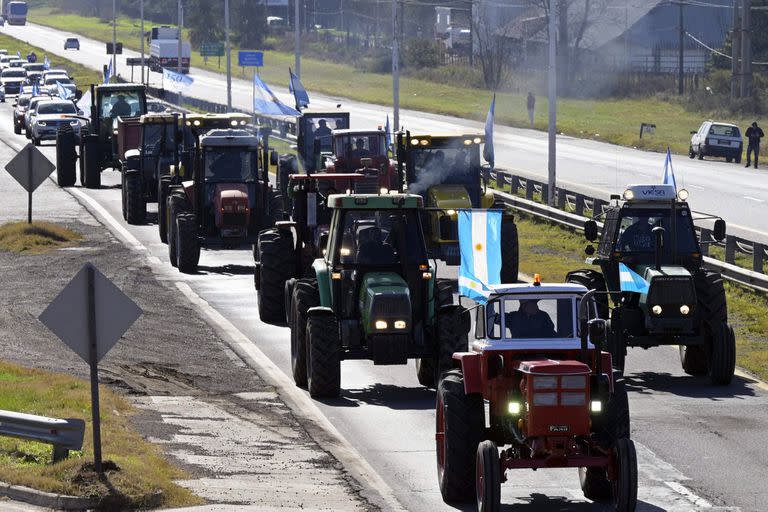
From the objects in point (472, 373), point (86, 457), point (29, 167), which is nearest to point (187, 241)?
point (29, 167)

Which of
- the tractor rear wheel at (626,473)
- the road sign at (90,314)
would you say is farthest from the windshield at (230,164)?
the tractor rear wheel at (626,473)

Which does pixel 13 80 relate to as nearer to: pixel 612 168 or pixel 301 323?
pixel 612 168

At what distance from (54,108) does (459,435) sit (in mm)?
57230

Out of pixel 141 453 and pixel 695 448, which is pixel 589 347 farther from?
pixel 141 453

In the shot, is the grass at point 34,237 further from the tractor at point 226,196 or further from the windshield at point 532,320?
the windshield at point 532,320

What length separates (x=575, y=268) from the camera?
32062 millimetres

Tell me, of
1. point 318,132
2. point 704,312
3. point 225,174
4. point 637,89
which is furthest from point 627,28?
point 704,312

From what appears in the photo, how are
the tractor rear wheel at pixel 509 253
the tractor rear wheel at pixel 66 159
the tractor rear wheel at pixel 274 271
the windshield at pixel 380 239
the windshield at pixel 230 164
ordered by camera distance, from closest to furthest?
the windshield at pixel 380 239
the tractor rear wheel at pixel 274 271
the tractor rear wheel at pixel 509 253
the windshield at pixel 230 164
the tractor rear wheel at pixel 66 159

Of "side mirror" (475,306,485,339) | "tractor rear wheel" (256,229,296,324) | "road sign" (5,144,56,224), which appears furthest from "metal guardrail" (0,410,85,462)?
"road sign" (5,144,56,224)

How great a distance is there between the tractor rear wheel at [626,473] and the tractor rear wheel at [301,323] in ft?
24.8

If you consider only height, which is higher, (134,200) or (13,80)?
(13,80)

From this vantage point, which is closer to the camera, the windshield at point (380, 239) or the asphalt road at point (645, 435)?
the asphalt road at point (645, 435)

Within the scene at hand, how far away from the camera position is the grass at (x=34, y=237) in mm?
35906

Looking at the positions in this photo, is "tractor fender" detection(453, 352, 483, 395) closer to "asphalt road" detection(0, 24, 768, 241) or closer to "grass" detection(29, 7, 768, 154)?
"asphalt road" detection(0, 24, 768, 241)
